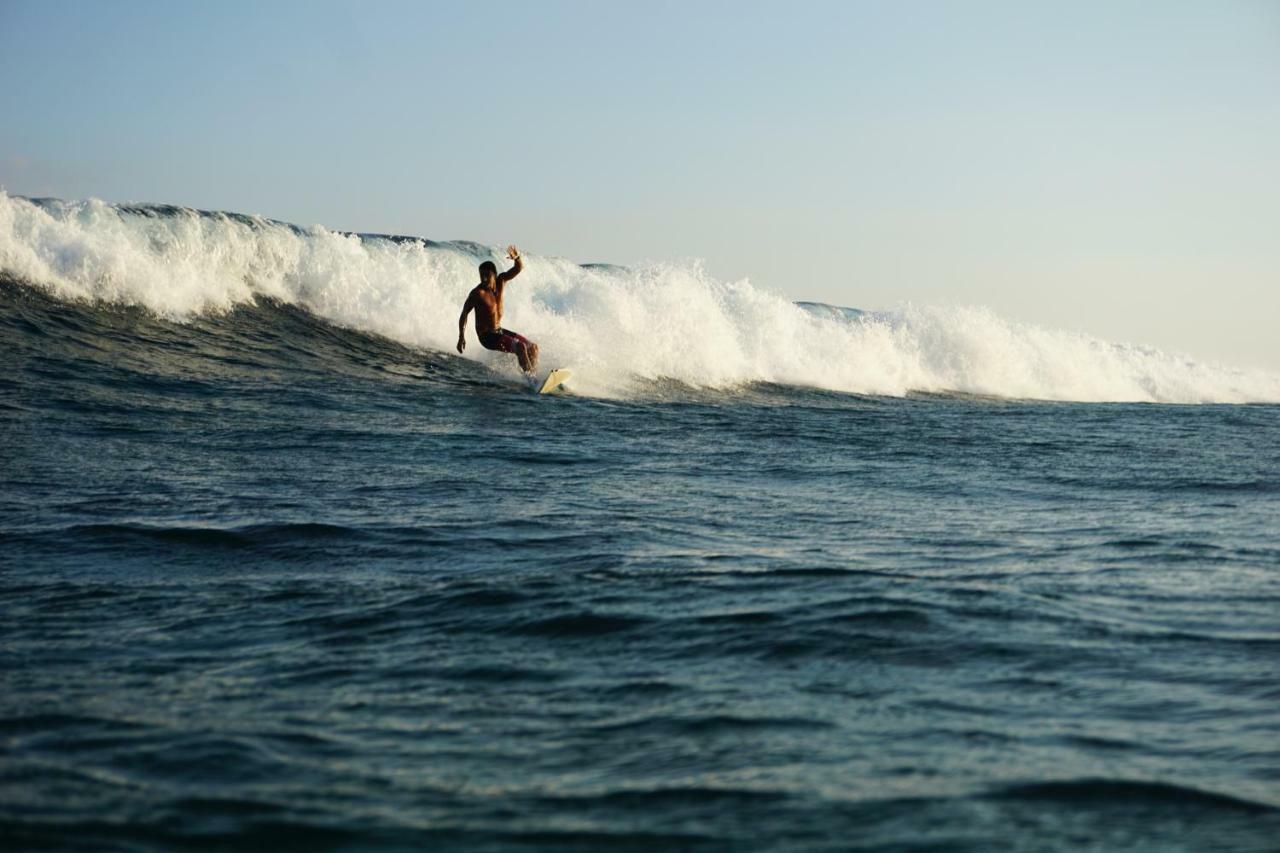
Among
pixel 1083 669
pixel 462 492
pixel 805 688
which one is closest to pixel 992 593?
pixel 1083 669

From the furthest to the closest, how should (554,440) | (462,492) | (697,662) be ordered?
(554,440)
(462,492)
(697,662)

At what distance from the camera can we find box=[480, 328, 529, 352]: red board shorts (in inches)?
636

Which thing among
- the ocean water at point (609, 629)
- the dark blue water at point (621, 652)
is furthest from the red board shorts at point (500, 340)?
the dark blue water at point (621, 652)

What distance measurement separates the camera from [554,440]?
11.7 metres

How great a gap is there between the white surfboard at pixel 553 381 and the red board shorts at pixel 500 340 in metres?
0.62

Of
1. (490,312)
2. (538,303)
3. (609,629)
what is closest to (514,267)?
(490,312)

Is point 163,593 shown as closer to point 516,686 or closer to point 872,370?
point 516,686

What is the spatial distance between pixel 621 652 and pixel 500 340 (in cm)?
1214

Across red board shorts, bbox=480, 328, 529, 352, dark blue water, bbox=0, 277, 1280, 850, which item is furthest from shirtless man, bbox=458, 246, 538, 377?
dark blue water, bbox=0, 277, 1280, 850

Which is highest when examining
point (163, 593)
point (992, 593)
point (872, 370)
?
point (872, 370)

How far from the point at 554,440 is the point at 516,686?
774 cm

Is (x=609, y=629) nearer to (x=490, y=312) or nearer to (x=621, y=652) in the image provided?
(x=621, y=652)

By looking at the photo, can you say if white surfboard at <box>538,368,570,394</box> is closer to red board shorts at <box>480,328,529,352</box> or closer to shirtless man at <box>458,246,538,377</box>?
shirtless man at <box>458,246,538,377</box>

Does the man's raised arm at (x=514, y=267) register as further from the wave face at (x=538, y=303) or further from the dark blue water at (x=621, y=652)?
the dark blue water at (x=621, y=652)
